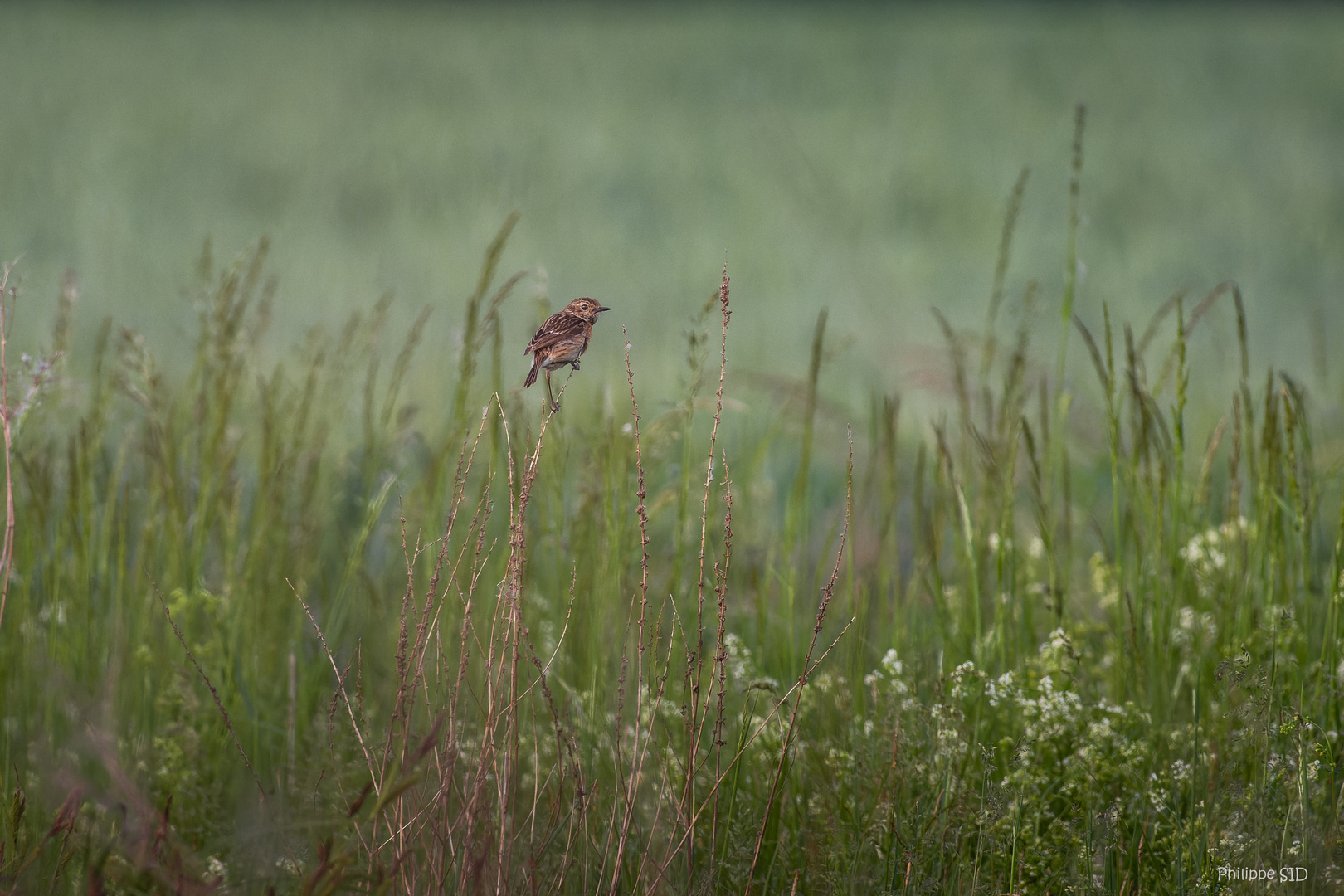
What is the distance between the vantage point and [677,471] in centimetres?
253

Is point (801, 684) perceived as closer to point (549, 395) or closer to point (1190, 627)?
point (549, 395)

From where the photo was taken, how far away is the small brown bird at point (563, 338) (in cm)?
118

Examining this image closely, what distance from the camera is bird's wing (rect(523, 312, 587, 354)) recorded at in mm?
1166

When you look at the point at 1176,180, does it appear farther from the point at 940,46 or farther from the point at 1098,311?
the point at 940,46

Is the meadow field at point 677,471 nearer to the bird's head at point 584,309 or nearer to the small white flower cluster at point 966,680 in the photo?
the small white flower cluster at point 966,680

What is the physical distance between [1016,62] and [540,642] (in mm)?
6129

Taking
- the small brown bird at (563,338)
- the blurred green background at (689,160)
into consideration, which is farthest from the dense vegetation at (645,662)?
the blurred green background at (689,160)

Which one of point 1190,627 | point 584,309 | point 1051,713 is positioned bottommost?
point 1051,713

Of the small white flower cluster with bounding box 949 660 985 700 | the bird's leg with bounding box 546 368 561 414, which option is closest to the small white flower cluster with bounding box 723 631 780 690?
the small white flower cluster with bounding box 949 660 985 700

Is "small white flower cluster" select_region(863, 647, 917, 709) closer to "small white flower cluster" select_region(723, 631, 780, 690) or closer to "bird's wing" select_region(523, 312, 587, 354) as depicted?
→ "small white flower cluster" select_region(723, 631, 780, 690)

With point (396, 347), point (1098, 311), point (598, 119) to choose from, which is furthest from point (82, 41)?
point (1098, 311)

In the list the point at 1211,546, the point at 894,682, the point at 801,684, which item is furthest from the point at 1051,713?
the point at 1211,546

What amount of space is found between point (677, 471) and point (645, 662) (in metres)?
0.64

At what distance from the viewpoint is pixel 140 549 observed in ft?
7.80
